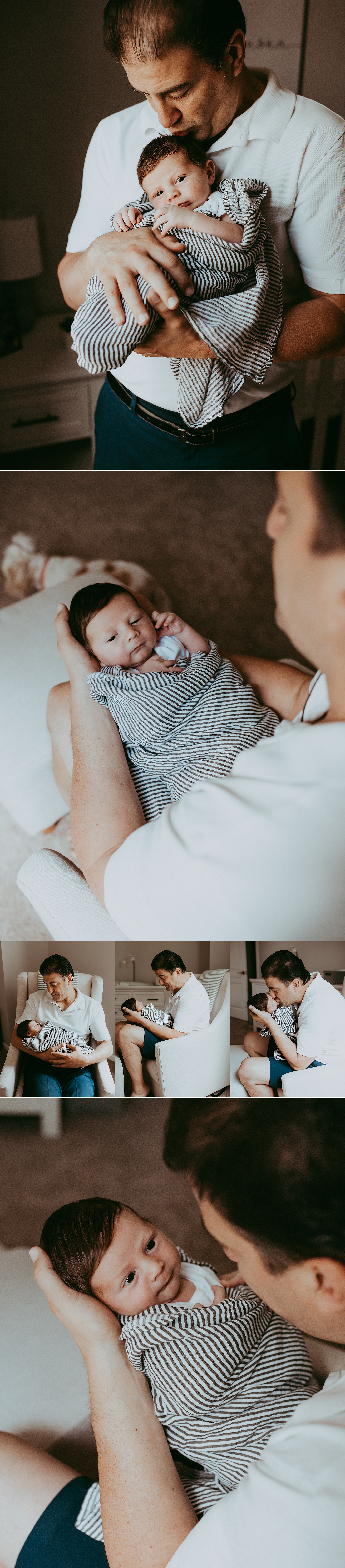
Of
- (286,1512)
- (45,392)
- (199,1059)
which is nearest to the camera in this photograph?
(286,1512)

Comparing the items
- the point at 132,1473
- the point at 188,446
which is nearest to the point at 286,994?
the point at 132,1473

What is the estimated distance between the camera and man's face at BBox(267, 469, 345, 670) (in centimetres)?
142

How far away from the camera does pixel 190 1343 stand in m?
1.36

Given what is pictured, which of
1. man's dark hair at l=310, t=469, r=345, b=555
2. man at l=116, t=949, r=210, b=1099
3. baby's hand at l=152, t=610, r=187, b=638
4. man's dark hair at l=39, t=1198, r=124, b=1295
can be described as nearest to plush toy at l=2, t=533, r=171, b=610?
baby's hand at l=152, t=610, r=187, b=638

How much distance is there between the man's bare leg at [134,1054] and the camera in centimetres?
146

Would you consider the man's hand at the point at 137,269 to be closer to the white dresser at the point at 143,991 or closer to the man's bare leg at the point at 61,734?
the man's bare leg at the point at 61,734

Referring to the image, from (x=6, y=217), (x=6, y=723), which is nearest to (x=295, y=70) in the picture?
(x=6, y=217)

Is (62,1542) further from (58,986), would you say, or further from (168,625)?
(168,625)

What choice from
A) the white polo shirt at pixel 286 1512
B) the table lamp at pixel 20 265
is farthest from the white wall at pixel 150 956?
the table lamp at pixel 20 265

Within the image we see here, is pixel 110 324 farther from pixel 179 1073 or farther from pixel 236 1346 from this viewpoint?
pixel 236 1346

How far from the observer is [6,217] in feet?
4.85

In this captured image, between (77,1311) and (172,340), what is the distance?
58.9 inches

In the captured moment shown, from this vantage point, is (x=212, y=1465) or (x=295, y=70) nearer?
(x=212, y=1465)

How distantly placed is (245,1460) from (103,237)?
178 cm
